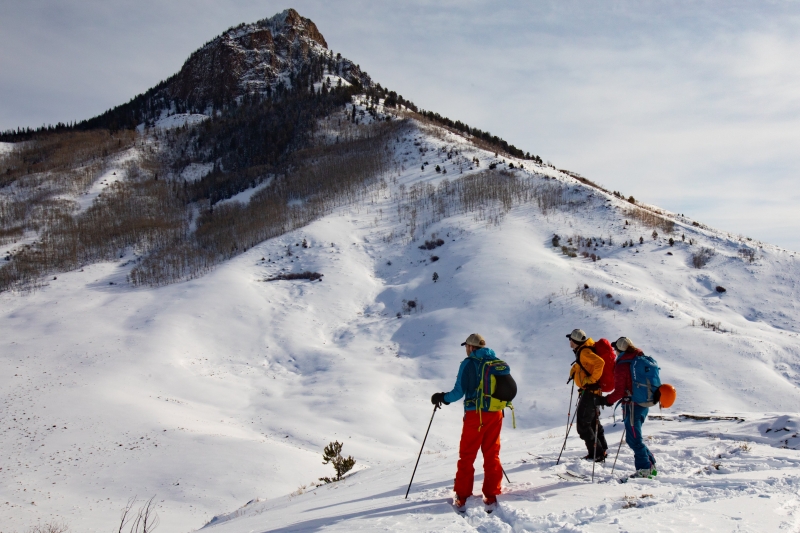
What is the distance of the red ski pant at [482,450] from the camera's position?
532 cm

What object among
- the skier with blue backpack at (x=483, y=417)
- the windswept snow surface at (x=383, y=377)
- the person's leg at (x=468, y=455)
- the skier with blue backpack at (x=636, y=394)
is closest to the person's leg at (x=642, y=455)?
the skier with blue backpack at (x=636, y=394)

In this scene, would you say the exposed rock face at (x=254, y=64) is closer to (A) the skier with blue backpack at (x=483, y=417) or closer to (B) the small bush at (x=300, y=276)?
(B) the small bush at (x=300, y=276)

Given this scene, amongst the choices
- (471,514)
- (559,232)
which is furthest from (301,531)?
(559,232)

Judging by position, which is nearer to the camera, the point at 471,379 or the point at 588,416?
the point at 471,379

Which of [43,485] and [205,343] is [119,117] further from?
[43,485]

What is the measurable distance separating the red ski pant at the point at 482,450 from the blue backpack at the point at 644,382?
2251 millimetres

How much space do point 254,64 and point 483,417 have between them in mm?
77620

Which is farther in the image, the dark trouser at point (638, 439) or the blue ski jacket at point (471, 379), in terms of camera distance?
the dark trouser at point (638, 439)

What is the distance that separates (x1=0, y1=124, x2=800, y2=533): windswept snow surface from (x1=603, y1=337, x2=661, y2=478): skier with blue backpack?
0.32m

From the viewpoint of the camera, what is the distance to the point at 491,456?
5.34 m

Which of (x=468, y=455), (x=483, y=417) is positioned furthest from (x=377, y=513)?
(x=483, y=417)

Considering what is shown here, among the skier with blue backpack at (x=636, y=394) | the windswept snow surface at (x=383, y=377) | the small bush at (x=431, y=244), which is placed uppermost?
the small bush at (x=431, y=244)

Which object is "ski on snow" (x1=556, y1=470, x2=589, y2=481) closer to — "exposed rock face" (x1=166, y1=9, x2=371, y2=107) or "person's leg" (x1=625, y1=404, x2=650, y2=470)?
"person's leg" (x1=625, y1=404, x2=650, y2=470)

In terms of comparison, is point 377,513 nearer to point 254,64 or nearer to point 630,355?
point 630,355
